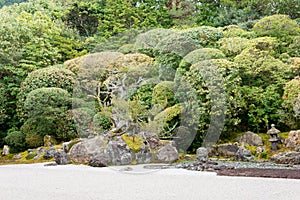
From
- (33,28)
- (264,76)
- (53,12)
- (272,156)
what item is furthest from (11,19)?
(272,156)

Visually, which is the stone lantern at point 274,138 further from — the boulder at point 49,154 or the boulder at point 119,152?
the boulder at point 49,154

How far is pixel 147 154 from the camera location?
437 inches

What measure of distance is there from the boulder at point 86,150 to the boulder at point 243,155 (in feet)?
13.8

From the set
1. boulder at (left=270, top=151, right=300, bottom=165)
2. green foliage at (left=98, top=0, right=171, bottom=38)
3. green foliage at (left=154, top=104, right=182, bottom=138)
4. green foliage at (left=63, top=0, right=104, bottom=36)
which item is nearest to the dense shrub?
green foliage at (left=154, top=104, right=182, bottom=138)

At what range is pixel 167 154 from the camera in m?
11.0

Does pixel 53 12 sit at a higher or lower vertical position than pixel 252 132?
higher

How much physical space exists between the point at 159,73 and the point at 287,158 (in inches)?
255

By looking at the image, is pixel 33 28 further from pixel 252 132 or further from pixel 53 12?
pixel 252 132

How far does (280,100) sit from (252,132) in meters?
1.58

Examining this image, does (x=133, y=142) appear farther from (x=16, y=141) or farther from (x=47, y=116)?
(x=16, y=141)

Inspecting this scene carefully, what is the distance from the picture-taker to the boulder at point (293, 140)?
11065mm

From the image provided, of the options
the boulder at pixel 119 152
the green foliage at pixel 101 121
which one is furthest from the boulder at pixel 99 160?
the green foliage at pixel 101 121

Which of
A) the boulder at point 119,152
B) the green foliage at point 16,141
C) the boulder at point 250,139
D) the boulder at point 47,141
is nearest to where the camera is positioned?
the boulder at point 119,152

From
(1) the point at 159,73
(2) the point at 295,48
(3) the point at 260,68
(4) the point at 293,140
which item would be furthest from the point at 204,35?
(4) the point at 293,140
